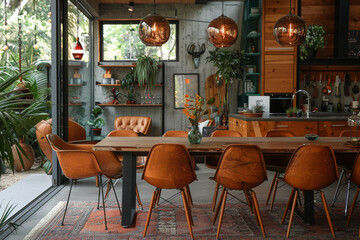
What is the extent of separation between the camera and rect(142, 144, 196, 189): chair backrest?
321cm

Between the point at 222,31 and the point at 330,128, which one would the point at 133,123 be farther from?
the point at 222,31

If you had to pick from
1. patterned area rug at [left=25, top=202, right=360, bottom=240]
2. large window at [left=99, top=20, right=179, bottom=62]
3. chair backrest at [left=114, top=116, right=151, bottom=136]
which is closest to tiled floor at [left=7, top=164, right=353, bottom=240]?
patterned area rug at [left=25, top=202, right=360, bottom=240]

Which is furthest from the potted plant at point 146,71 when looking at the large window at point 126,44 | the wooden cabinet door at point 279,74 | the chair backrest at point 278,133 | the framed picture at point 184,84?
the chair backrest at point 278,133

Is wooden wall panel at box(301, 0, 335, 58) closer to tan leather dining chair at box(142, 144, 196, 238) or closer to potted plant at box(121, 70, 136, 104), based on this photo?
potted plant at box(121, 70, 136, 104)

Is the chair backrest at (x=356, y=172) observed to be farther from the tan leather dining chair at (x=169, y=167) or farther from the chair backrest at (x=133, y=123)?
the chair backrest at (x=133, y=123)

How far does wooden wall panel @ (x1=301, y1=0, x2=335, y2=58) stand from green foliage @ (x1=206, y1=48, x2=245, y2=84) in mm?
1876

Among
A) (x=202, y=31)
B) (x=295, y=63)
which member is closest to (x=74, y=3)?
(x=202, y=31)

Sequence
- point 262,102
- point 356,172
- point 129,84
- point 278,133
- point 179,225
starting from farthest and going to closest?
point 129,84 < point 262,102 < point 278,133 < point 179,225 < point 356,172

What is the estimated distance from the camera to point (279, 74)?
313 inches

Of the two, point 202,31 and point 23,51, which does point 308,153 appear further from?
point 202,31

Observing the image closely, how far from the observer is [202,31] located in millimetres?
9148

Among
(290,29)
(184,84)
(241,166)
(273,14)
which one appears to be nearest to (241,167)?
(241,166)

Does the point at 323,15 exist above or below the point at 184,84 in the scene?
above

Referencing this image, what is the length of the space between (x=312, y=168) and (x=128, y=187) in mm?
1664
